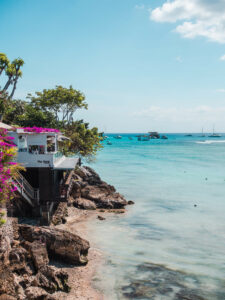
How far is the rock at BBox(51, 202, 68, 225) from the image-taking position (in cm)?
2295

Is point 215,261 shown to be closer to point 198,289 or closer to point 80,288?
point 198,289

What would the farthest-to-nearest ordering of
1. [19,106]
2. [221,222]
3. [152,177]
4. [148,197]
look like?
1. [152,177]
2. [19,106]
3. [148,197]
4. [221,222]

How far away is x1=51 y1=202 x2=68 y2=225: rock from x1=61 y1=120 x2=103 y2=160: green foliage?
1200 cm

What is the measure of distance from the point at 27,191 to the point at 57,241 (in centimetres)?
584

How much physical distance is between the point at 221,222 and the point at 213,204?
Result: 24.5 feet

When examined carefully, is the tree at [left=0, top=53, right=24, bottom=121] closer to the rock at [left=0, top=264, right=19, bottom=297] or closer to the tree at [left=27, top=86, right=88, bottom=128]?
the tree at [left=27, top=86, right=88, bottom=128]

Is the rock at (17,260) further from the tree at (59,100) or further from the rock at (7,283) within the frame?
the tree at (59,100)

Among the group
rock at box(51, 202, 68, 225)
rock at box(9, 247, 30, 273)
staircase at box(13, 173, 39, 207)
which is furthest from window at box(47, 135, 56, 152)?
rock at box(9, 247, 30, 273)

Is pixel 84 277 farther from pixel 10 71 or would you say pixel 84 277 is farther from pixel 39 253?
pixel 10 71

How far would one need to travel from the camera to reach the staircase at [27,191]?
1978 centimetres

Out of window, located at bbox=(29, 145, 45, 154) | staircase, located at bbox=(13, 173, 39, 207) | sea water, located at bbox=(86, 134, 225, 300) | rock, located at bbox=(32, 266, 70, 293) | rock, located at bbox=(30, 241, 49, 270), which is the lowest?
sea water, located at bbox=(86, 134, 225, 300)

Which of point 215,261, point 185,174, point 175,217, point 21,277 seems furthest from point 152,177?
point 21,277

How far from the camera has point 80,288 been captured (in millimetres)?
14391

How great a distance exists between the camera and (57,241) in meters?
16.0
